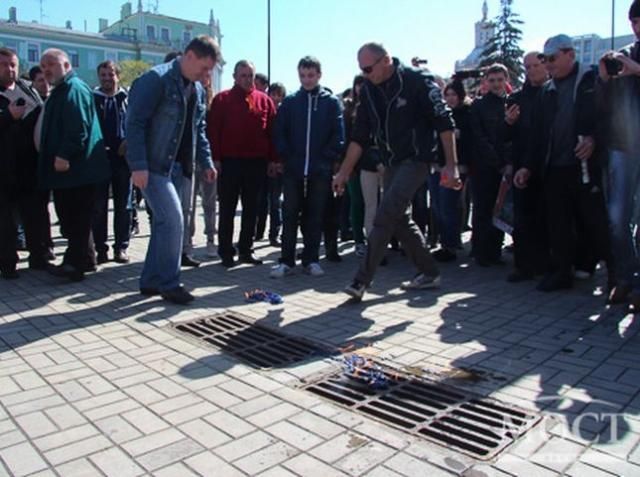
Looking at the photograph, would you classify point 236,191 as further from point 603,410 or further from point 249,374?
point 603,410

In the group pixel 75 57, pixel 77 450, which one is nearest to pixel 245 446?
pixel 77 450

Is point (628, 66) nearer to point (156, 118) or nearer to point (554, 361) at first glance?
point (554, 361)

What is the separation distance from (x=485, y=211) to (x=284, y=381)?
397 centimetres

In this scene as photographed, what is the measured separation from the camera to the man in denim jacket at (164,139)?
474cm

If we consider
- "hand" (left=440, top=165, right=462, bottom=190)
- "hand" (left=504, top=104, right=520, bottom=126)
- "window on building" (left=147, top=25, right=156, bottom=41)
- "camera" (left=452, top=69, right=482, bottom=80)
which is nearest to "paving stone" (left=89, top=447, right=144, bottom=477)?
"hand" (left=440, top=165, right=462, bottom=190)

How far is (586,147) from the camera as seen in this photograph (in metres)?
4.83

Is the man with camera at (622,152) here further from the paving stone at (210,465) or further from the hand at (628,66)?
the paving stone at (210,465)

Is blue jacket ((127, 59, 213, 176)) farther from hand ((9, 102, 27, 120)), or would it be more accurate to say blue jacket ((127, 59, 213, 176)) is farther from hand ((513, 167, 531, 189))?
hand ((513, 167, 531, 189))

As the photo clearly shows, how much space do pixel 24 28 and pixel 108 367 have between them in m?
69.6

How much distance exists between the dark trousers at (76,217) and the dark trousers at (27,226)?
51 cm

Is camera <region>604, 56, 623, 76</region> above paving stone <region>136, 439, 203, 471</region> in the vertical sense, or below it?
above

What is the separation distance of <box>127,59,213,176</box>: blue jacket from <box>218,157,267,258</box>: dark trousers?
1466 mm

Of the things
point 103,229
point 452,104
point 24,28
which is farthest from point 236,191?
point 24,28

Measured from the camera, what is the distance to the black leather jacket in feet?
15.7
